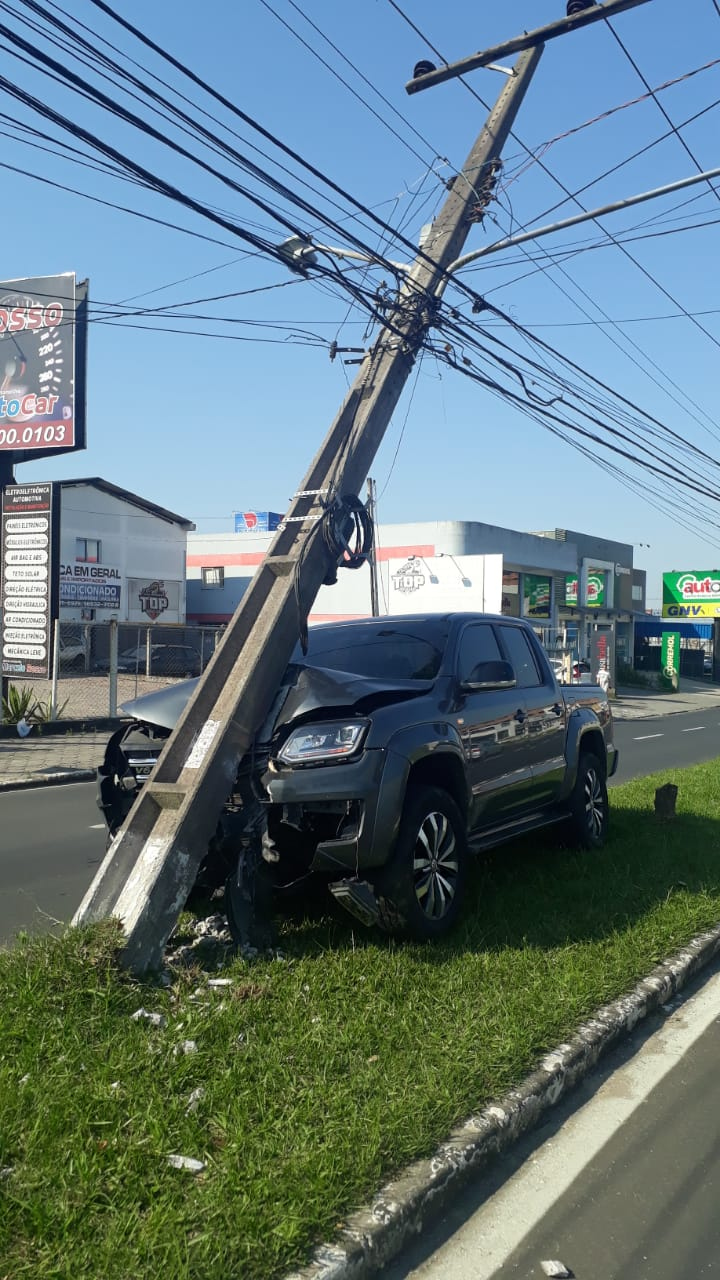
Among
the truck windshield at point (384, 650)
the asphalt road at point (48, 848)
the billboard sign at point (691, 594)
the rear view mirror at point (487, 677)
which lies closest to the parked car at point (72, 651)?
the asphalt road at point (48, 848)

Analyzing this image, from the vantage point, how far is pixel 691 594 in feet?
189

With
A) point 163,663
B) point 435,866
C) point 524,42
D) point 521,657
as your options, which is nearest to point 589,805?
point 521,657

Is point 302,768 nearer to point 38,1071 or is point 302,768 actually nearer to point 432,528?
point 38,1071

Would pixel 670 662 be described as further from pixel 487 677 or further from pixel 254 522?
pixel 487 677

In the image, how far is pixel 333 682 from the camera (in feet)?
18.8

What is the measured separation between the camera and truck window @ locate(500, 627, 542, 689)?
7441 millimetres

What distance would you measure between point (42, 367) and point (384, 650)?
44.6 feet

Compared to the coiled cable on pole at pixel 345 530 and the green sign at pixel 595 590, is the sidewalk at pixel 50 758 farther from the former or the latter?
the green sign at pixel 595 590

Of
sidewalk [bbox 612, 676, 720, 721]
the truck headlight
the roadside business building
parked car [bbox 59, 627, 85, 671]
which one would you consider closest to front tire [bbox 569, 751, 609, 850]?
the truck headlight

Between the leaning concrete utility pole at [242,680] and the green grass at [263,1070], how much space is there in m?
0.39

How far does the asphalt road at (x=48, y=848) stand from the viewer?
663cm

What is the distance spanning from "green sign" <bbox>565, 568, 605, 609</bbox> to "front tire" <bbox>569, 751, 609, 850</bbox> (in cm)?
3655

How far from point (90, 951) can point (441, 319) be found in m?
6.48

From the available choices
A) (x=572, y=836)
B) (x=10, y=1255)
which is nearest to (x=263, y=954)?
(x=10, y=1255)
